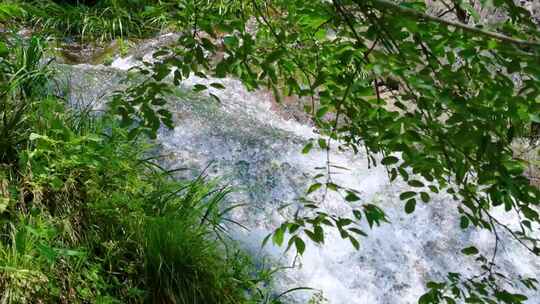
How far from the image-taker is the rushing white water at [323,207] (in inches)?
139

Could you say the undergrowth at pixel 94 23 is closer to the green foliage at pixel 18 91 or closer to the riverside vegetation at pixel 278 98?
the green foliage at pixel 18 91

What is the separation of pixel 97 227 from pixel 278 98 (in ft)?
4.53

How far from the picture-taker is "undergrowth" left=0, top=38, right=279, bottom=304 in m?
2.54

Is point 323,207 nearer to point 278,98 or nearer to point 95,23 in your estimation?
point 278,98

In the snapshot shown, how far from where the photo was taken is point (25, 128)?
119 inches

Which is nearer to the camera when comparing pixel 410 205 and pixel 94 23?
pixel 410 205

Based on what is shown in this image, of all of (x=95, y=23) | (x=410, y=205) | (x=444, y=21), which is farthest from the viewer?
(x=95, y=23)

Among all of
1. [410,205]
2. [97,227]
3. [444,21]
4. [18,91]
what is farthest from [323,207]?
[444,21]

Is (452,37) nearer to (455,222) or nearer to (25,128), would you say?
(25,128)

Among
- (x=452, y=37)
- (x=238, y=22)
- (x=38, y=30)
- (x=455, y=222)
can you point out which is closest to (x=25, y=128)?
(x=238, y=22)

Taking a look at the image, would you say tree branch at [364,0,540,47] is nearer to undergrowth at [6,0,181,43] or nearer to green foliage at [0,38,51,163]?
green foliage at [0,38,51,163]

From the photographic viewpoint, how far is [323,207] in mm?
3943

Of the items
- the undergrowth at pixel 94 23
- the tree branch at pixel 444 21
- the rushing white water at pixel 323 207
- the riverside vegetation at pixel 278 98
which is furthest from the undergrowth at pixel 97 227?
the undergrowth at pixel 94 23

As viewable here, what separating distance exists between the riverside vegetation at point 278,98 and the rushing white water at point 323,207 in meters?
0.29
